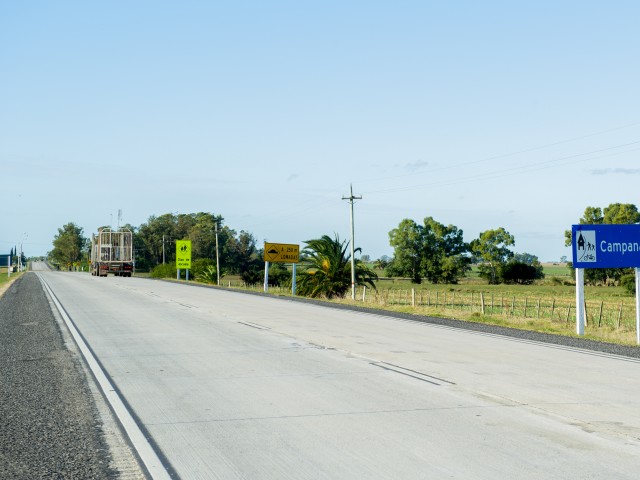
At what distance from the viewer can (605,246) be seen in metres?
19.2

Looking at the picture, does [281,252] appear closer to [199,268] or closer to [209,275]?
[209,275]

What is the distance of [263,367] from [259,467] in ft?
19.3

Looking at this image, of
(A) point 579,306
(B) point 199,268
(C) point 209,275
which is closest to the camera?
(A) point 579,306

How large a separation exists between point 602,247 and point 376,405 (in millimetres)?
12536

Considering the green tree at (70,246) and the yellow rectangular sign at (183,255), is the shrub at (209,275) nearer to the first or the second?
the yellow rectangular sign at (183,255)

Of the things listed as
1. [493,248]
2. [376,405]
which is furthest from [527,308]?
[493,248]

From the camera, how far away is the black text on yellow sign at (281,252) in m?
46.0

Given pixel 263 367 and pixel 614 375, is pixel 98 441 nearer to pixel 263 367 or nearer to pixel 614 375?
pixel 263 367

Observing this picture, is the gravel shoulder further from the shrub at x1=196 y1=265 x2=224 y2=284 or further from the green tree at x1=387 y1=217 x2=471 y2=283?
the green tree at x1=387 y1=217 x2=471 y2=283

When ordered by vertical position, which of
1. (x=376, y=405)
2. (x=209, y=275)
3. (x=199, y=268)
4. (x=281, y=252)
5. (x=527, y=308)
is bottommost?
(x=527, y=308)

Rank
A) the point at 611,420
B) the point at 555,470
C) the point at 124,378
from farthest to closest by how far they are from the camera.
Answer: the point at 124,378 < the point at 611,420 < the point at 555,470

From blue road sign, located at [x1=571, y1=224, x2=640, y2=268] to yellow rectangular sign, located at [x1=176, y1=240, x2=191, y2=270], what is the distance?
53066 millimetres

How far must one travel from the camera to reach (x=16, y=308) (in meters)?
27.4

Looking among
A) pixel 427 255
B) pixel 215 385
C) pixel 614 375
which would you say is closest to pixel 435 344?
pixel 614 375
